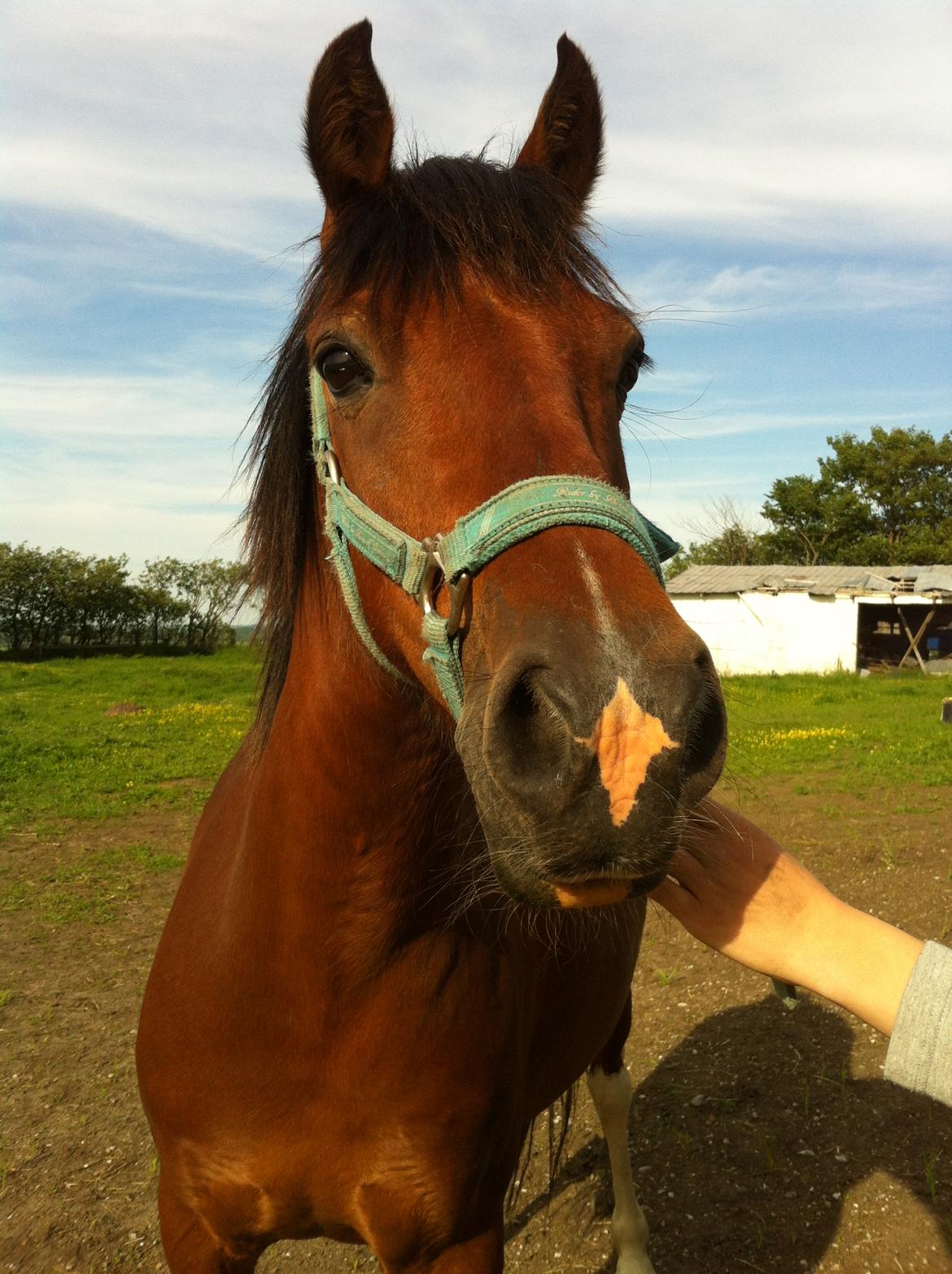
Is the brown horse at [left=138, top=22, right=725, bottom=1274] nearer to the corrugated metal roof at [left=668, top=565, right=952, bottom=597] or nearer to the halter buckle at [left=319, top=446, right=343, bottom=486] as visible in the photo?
the halter buckle at [left=319, top=446, right=343, bottom=486]

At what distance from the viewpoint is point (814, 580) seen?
31.8 m

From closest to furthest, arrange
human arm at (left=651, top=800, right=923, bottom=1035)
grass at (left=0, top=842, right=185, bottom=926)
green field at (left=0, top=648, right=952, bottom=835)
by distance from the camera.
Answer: human arm at (left=651, top=800, right=923, bottom=1035), grass at (left=0, top=842, right=185, bottom=926), green field at (left=0, top=648, right=952, bottom=835)

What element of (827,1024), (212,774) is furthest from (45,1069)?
(212,774)

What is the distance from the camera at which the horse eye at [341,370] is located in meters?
1.82

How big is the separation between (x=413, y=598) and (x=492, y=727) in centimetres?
43

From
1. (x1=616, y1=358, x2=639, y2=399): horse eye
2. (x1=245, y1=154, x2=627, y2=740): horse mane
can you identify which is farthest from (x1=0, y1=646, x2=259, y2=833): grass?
(x1=616, y1=358, x2=639, y2=399): horse eye

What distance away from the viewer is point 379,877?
1.98 m

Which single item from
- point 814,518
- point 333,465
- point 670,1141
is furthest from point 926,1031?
point 814,518

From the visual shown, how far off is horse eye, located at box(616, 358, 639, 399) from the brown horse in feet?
0.03

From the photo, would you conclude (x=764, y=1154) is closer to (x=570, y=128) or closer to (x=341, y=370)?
(x=341, y=370)

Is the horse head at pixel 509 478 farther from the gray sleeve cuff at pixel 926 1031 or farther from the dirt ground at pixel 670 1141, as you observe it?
the dirt ground at pixel 670 1141

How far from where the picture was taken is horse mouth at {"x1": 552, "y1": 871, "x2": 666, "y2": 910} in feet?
4.42

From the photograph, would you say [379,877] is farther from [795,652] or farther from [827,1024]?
[795,652]

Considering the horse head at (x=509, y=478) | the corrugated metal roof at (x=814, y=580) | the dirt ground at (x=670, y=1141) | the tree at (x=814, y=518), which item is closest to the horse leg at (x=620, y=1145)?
the dirt ground at (x=670, y=1141)
